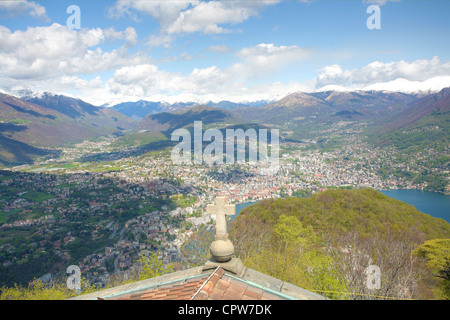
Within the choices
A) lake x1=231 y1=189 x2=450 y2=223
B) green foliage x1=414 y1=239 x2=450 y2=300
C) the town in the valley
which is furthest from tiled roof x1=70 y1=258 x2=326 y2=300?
lake x1=231 y1=189 x2=450 y2=223

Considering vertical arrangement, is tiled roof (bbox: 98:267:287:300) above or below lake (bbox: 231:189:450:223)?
above

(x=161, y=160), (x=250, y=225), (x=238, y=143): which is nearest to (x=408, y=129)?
(x=238, y=143)

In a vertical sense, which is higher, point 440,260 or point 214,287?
point 214,287

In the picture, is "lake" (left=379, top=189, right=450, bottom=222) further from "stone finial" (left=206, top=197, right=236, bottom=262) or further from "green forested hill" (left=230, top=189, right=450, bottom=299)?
"stone finial" (left=206, top=197, right=236, bottom=262)

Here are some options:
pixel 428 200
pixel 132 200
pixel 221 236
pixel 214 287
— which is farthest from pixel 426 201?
pixel 132 200

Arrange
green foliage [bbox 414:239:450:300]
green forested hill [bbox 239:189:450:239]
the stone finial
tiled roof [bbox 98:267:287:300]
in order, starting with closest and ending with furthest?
tiled roof [bbox 98:267:287:300] < the stone finial < green foliage [bbox 414:239:450:300] < green forested hill [bbox 239:189:450:239]

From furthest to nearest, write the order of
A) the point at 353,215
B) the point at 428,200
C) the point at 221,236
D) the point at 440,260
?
the point at 428,200 → the point at 353,215 → the point at 440,260 → the point at 221,236

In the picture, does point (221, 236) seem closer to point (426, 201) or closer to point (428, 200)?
point (426, 201)
